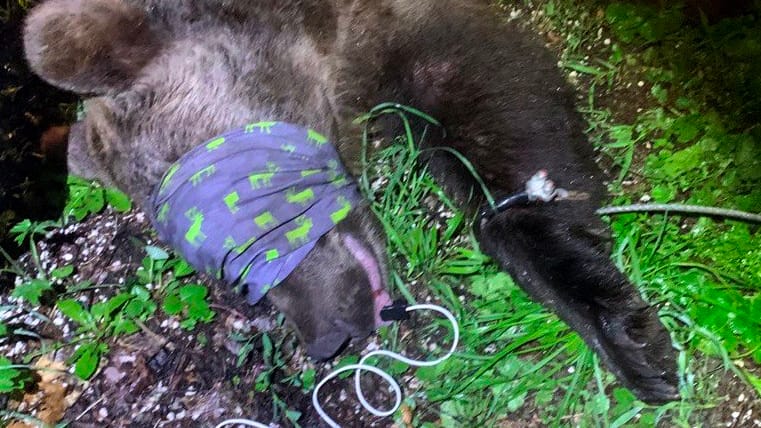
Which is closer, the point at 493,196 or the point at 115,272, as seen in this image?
the point at 493,196

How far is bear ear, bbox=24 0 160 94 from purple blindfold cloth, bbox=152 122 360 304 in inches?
12.0

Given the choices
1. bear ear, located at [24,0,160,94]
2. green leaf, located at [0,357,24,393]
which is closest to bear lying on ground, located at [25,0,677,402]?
bear ear, located at [24,0,160,94]

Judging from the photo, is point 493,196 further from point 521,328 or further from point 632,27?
point 632,27

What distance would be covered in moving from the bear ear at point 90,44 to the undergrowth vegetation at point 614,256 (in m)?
0.60

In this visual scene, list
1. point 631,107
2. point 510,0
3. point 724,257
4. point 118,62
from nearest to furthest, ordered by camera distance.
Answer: point 118,62 → point 724,257 → point 631,107 → point 510,0

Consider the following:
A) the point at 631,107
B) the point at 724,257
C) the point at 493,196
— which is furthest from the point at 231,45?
the point at 724,257

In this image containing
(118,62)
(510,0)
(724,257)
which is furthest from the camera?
(510,0)

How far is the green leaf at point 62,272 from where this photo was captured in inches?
88.6

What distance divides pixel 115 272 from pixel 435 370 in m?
1.07

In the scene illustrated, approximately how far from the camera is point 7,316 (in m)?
2.22

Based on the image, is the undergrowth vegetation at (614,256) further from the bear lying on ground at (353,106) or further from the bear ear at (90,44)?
the bear ear at (90,44)

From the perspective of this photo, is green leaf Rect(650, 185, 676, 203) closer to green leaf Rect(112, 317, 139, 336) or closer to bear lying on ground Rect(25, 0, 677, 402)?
bear lying on ground Rect(25, 0, 677, 402)

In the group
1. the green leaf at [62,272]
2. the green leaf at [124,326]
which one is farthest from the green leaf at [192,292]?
the green leaf at [62,272]

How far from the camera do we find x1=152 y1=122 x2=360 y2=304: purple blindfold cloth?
166 cm
